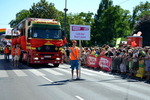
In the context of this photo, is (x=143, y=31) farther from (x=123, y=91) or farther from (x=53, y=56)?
(x=123, y=91)

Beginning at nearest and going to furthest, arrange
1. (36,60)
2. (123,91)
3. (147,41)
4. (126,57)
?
(123,91) < (126,57) < (36,60) < (147,41)

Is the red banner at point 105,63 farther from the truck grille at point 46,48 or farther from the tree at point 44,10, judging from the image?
the tree at point 44,10

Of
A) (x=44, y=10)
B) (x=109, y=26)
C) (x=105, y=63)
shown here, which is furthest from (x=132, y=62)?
(x=109, y=26)

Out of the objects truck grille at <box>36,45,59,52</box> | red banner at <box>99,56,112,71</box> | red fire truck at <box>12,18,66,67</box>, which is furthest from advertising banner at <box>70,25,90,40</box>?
truck grille at <box>36,45,59,52</box>

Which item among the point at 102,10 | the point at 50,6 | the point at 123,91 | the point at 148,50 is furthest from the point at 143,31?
the point at 123,91

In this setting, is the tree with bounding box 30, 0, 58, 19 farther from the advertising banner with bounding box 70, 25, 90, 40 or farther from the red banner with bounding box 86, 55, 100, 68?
the advertising banner with bounding box 70, 25, 90, 40

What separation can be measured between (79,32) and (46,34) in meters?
6.59

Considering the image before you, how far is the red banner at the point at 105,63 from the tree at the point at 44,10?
33.4 meters

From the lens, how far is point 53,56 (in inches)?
774

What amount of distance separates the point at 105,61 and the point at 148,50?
438 centimetres

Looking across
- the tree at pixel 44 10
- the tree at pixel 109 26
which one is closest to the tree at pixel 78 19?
the tree at pixel 109 26

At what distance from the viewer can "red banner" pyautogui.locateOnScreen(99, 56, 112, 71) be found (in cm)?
1708

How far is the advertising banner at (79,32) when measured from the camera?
43.2ft

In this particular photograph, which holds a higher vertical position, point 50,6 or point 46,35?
point 50,6
